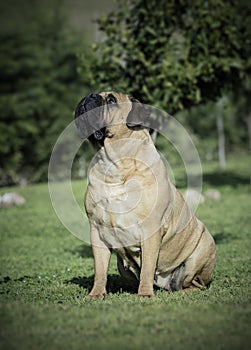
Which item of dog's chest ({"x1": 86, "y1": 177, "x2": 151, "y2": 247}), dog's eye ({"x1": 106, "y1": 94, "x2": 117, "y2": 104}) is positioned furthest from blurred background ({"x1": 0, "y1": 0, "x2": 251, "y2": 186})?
dog's chest ({"x1": 86, "y1": 177, "x2": 151, "y2": 247})

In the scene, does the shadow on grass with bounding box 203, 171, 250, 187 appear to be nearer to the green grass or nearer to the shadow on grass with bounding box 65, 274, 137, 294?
the green grass

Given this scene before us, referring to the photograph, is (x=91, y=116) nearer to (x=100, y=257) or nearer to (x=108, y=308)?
(x=100, y=257)

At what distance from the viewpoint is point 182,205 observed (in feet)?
18.8

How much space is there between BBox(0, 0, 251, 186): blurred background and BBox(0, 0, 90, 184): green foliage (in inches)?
2.3

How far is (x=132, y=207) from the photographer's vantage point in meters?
5.09

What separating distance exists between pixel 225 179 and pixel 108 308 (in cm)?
1836

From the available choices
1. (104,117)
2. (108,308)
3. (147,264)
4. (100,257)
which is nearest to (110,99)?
(104,117)

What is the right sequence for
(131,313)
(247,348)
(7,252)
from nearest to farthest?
(247,348)
(131,313)
(7,252)

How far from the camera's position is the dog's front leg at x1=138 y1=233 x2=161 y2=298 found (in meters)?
5.07

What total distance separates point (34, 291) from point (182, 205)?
1.79 metres

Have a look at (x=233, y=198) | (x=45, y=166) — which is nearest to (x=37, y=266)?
(x=233, y=198)

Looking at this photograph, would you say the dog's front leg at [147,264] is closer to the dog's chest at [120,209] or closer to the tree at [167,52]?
the dog's chest at [120,209]

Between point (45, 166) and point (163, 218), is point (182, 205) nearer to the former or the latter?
point (163, 218)

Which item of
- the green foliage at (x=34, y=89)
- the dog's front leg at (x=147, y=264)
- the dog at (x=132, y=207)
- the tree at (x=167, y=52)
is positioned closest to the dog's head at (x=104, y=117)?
the dog at (x=132, y=207)
